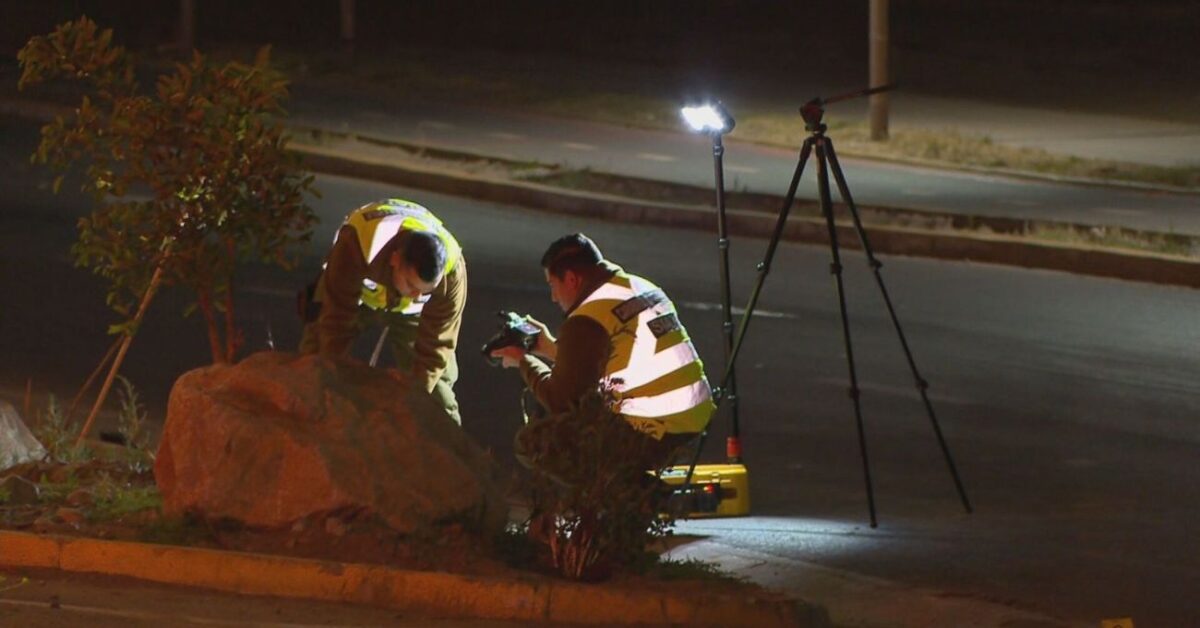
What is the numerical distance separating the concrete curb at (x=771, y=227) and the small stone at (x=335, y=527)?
8.74 metres

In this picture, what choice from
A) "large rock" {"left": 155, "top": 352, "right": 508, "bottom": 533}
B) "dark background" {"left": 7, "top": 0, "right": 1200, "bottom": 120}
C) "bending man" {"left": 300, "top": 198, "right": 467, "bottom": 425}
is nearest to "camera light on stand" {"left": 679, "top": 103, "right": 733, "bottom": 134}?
Result: "bending man" {"left": 300, "top": 198, "right": 467, "bottom": 425}

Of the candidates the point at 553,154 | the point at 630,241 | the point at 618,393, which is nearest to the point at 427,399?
the point at 618,393

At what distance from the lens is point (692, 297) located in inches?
557

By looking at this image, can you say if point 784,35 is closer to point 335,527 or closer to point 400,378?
point 400,378

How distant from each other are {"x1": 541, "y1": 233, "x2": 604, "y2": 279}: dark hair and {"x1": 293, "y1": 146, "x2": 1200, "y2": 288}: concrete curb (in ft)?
24.7

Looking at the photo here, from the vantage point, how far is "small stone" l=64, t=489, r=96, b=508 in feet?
26.3

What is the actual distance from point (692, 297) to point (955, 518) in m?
4.99

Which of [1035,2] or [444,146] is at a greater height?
[1035,2]

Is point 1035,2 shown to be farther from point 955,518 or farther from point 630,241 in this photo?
point 955,518

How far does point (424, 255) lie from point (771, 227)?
8468mm

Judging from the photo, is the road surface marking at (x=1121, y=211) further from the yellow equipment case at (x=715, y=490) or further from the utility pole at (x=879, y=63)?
the yellow equipment case at (x=715, y=490)

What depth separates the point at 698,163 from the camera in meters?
20.2

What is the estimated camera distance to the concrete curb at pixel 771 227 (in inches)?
591

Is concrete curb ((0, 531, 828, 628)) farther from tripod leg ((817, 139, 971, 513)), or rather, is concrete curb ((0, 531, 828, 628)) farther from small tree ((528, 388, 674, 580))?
tripod leg ((817, 139, 971, 513))
